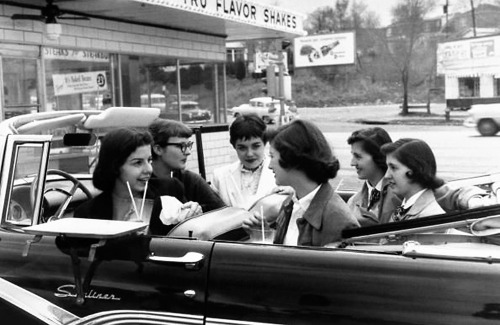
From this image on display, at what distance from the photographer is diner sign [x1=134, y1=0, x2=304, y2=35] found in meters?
11.8

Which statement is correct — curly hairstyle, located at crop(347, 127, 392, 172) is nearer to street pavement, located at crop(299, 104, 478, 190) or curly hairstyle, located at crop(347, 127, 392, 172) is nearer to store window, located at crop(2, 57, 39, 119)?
street pavement, located at crop(299, 104, 478, 190)

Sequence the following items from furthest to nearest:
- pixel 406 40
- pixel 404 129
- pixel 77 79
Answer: pixel 406 40, pixel 404 129, pixel 77 79

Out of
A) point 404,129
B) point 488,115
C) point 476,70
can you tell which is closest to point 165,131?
point 488,115

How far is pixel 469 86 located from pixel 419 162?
29.1 feet

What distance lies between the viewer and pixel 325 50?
43188 millimetres

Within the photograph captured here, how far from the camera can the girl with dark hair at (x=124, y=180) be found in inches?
134

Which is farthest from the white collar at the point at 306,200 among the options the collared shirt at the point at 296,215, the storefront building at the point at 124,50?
the storefront building at the point at 124,50

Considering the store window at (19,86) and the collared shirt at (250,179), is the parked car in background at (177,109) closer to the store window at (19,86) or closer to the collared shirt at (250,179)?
the store window at (19,86)

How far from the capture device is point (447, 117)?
877 inches

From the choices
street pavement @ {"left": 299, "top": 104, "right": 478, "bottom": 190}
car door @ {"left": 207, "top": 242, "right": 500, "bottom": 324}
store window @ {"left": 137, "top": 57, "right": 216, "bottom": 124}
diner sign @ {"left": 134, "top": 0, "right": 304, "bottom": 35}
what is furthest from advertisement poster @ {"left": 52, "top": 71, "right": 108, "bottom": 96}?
car door @ {"left": 207, "top": 242, "right": 500, "bottom": 324}

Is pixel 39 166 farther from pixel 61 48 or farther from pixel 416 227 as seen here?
pixel 61 48

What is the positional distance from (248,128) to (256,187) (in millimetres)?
358

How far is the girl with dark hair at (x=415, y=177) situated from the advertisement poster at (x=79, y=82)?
→ 30.5ft

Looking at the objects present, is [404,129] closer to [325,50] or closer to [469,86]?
[469,86]
